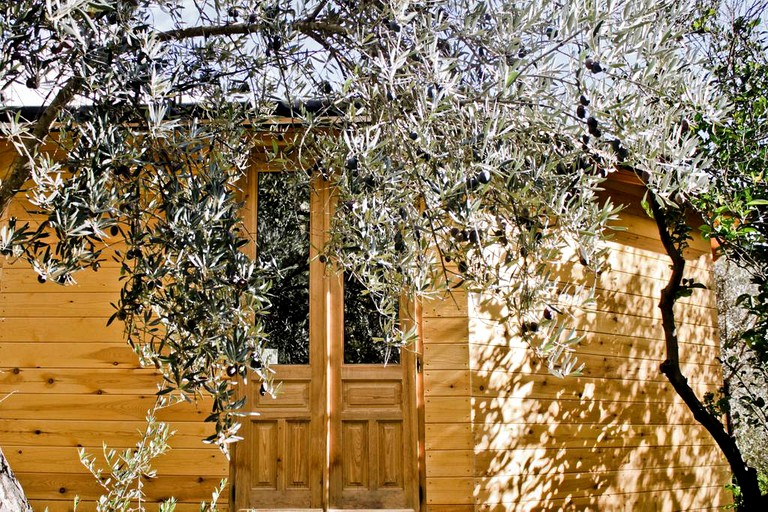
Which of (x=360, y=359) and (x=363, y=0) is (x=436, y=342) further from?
(x=363, y=0)

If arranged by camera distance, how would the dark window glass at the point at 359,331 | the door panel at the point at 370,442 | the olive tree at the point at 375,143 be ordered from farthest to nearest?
the dark window glass at the point at 359,331 → the door panel at the point at 370,442 → the olive tree at the point at 375,143

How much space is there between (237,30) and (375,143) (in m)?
0.74

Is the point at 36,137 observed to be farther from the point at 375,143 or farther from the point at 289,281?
the point at 289,281

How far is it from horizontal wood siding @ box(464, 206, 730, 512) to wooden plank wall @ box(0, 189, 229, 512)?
66.1 inches

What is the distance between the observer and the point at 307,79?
115 inches

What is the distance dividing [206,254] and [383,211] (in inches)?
26.6

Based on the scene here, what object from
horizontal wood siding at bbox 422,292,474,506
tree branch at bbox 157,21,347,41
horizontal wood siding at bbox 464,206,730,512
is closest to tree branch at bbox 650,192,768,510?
horizontal wood siding at bbox 464,206,730,512

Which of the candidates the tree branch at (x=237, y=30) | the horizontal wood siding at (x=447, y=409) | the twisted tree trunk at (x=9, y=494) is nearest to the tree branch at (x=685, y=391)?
the horizontal wood siding at (x=447, y=409)

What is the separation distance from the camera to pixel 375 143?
2.31 meters

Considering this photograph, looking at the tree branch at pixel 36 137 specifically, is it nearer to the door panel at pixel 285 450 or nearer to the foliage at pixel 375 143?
the foliage at pixel 375 143

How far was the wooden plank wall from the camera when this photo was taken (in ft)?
16.1

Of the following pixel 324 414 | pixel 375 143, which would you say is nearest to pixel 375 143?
pixel 375 143

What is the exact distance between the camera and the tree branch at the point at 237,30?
2561 mm

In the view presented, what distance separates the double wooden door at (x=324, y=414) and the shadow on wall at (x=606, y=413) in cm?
58
